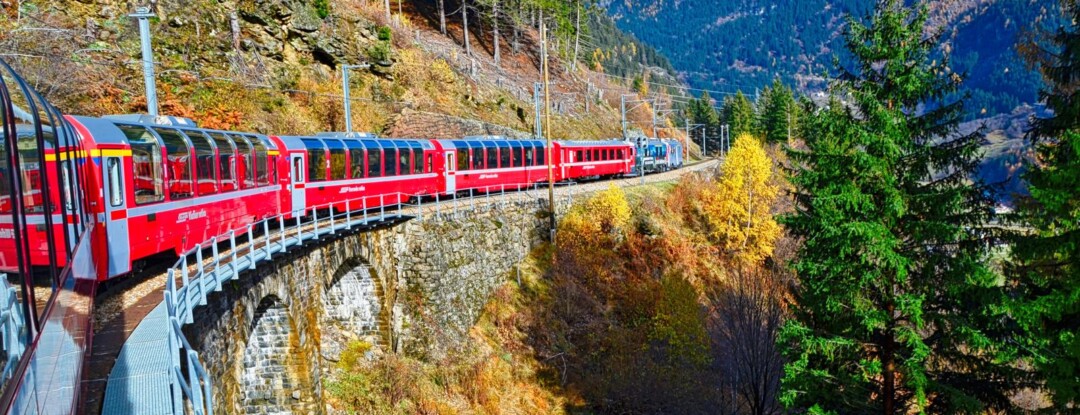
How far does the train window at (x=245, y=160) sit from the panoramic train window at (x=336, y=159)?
441cm

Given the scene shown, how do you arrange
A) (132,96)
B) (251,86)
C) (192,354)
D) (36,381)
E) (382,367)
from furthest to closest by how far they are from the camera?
(251,86), (132,96), (382,367), (192,354), (36,381)

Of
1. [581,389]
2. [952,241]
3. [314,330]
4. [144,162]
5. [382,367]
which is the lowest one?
[581,389]

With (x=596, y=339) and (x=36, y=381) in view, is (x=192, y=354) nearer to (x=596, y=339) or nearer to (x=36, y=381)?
(x=36, y=381)


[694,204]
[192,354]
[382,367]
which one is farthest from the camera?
[694,204]

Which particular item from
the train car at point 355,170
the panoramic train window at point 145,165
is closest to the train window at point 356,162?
the train car at point 355,170

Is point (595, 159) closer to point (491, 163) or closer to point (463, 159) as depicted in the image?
point (491, 163)

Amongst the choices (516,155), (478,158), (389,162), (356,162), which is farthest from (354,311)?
(516,155)

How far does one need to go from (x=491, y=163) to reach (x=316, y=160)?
11274 millimetres

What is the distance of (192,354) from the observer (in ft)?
20.4

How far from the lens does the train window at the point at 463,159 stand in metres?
29.5

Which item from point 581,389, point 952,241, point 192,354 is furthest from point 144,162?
point 581,389

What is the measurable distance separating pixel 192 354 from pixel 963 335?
41.2ft

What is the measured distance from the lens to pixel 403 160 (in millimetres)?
25562

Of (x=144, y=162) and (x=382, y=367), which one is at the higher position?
(x=144, y=162)
